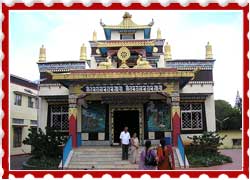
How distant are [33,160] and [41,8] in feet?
22.0

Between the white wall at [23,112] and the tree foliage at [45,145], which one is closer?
the tree foliage at [45,145]

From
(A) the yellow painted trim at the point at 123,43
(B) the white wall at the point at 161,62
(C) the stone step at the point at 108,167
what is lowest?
(C) the stone step at the point at 108,167

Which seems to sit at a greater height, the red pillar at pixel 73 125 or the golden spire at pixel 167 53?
the golden spire at pixel 167 53

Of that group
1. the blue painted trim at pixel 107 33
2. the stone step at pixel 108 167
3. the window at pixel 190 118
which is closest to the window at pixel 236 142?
the window at pixel 190 118

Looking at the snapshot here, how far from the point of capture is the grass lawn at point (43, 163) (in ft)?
46.3

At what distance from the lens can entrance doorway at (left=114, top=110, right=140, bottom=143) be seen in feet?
58.7

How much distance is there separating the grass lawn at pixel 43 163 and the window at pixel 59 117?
12.4 feet

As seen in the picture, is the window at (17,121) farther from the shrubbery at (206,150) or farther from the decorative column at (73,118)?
the shrubbery at (206,150)

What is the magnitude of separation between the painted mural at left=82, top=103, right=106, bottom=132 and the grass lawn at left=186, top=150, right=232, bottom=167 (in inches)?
165

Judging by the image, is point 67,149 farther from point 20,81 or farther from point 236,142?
point 236,142

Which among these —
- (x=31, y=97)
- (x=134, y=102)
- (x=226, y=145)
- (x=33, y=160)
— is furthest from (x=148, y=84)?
(x=31, y=97)

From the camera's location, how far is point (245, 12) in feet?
32.8

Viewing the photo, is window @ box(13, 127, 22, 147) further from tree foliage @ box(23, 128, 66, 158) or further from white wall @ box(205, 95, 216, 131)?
white wall @ box(205, 95, 216, 131)

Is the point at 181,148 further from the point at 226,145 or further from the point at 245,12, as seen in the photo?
the point at 226,145
